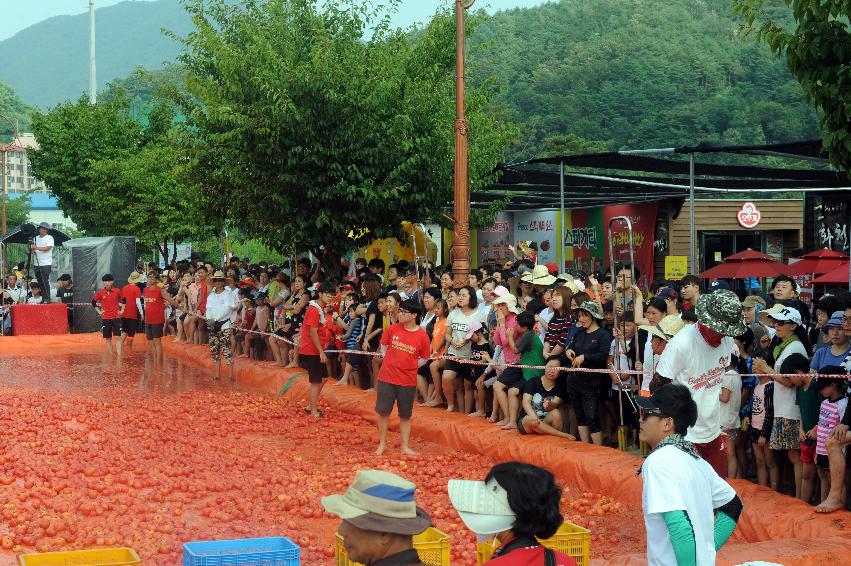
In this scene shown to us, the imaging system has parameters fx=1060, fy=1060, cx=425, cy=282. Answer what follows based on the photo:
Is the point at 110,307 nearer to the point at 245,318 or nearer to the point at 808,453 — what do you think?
the point at 245,318

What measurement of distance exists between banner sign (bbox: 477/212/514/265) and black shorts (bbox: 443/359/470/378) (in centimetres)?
1758

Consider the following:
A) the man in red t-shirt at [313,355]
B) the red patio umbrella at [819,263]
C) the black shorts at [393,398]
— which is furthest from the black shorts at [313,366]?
the red patio umbrella at [819,263]

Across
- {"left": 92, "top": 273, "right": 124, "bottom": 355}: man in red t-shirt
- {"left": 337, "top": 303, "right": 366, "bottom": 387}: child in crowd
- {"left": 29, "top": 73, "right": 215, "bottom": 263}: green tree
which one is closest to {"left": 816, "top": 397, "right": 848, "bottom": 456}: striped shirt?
{"left": 337, "top": 303, "right": 366, "bottom": 387}: child in crowd

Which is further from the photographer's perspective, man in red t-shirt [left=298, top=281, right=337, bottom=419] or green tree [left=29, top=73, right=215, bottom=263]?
green tree [left=29, top=73, right=215, bottom=263]

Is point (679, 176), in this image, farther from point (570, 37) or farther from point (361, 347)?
point (570, 37)

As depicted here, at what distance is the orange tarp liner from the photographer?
24.3ft

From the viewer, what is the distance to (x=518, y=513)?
3.88 metres

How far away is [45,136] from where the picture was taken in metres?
42.4

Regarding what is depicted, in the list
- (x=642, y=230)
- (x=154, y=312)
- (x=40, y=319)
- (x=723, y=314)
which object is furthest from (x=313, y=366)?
(x=642, y=230)

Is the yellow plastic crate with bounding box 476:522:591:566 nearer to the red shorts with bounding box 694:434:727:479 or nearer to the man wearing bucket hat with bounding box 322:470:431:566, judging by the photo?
the red shorts with bounding box 694:434:727:479

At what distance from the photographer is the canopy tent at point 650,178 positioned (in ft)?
49.7

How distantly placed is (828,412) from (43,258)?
26878 mm

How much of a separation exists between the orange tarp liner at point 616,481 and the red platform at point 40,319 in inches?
480

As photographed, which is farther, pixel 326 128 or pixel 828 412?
pixel 326 128
